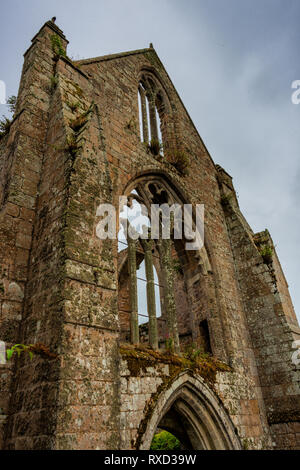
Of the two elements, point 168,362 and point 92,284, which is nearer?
point 92,284

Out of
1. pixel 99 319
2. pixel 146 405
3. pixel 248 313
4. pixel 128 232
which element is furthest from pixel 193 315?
pixel 99 319

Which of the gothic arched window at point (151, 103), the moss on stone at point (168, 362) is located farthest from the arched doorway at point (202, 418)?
the gothic arched window at point (151, 103)

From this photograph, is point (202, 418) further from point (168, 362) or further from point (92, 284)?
point (92, 284)

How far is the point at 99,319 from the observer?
3.63 meters

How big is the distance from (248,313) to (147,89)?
6.44 m

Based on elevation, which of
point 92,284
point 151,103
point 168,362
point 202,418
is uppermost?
point 151,103

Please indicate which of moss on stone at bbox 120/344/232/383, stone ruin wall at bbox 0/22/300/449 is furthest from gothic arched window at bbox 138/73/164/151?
moss on stone at bbox 120/344/232/383

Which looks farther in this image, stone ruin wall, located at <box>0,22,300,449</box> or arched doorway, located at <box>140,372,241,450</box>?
arched doorway, located at <box>140,372,241,450</box>

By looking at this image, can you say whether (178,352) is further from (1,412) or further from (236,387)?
(1,412)

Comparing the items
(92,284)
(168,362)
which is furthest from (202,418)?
(92,284)

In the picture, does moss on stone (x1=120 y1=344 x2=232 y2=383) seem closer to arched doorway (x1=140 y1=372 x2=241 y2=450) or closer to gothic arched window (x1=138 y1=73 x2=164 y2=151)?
arched doorway (x1=140 y1=372 x2=241 y2=450)

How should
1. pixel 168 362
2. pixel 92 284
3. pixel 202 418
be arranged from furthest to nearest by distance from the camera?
pixel 202 418
pixel 168 362
pixel 92 284

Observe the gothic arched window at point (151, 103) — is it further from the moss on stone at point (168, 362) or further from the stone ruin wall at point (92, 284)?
the moss on stone at point (168, 362)

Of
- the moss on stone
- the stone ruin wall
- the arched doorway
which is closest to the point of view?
the stone ruin wall
